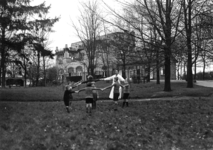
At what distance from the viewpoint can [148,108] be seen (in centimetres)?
1098

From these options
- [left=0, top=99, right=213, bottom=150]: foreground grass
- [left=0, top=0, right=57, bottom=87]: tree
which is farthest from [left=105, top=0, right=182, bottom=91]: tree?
[left=0, top=0, right=57, bottom=87]: tree

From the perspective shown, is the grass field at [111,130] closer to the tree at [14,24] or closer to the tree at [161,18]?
the tree at [161,18]

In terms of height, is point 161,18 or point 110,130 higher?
point 161,18

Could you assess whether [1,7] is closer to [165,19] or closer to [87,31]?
[165,19]

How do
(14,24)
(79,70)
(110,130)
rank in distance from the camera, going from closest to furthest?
(110,130)
(14,24)
(79,70)

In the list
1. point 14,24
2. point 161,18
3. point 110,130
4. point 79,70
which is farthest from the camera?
point 79,70

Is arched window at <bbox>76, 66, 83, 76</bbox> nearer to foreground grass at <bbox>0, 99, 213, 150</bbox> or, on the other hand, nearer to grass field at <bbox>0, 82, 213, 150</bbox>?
grass field at <bbox>0, 82, 213, 150</bbox>

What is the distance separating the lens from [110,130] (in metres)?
7.66

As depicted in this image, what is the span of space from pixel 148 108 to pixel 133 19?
4.33 m

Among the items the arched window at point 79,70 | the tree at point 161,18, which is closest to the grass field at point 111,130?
the tree at point 161,18

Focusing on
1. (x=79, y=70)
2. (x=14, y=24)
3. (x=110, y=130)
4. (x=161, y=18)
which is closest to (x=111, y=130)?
(x=110, y=130)

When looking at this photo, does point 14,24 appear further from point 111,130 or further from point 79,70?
point 79,70

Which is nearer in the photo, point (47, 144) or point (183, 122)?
point (47, 144)

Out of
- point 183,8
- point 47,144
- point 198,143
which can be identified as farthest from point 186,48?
point 47,144
